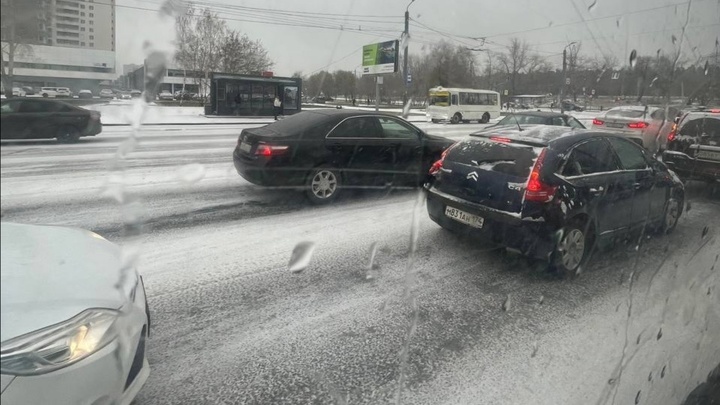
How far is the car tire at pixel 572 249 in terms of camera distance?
3.92 m

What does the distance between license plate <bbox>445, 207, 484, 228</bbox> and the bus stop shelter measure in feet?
6.18

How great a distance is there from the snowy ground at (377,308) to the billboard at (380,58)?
168 cm

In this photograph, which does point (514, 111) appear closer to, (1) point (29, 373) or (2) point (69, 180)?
(2) point (69, 180)

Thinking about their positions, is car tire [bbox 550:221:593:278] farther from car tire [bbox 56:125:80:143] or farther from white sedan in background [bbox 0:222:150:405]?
car tire [bbox 56:125:80:143]

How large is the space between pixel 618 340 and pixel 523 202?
1288 millimetres

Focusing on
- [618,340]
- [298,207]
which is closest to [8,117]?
[618,340]

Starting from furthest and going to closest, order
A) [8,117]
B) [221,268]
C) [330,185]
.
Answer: [330,185] < [221,268] < [8,117]

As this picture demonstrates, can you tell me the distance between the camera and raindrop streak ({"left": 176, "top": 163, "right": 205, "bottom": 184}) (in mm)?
7625

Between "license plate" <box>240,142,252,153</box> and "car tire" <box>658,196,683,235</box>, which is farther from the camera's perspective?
"license plate" <box>240,142,252,153</box>

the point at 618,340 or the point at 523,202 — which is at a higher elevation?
the point at 523,202

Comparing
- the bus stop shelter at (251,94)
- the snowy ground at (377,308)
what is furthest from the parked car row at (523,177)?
the bus stop shelter at (251,94)

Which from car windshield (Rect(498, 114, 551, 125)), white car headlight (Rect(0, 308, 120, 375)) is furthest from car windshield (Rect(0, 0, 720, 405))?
car windshield (Rect(498, 114, 551, 125))

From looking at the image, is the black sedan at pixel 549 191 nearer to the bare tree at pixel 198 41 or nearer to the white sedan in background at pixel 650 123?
the white sedan in background at pixel 650 123

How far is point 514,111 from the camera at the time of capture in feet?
31.0
